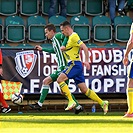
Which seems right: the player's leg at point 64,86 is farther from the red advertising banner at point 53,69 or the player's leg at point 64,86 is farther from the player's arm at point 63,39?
the red advertising banner at point 53,69

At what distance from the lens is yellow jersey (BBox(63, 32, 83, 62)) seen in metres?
13.0

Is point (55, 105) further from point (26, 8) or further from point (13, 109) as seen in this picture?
point (26, 8)

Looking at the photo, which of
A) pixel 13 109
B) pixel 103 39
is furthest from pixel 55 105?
pixel 103 39

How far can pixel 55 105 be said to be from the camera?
1523 centimetres

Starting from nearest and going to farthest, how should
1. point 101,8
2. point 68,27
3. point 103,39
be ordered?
point 68,27 < point 103,39 < point 101,8

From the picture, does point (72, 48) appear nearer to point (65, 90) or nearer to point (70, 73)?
point (70, 73)

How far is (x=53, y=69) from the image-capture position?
14836mm

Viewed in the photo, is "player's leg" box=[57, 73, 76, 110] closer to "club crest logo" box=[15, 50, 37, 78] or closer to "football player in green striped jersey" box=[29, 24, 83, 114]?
"football player in green striped jersey" box=[29, 24, 83, 114]

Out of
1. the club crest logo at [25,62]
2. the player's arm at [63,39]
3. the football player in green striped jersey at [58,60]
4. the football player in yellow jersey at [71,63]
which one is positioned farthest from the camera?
the club crest logo at [25,62]

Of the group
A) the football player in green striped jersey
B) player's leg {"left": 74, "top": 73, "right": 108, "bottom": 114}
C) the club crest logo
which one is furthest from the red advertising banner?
player's leg {"left": 74, "top": 73, "right": 108, "bottom": 114}

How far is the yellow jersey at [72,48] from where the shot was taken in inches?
512

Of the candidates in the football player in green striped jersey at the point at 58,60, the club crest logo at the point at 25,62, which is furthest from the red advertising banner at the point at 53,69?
the football player in green striped jersey at the point at 58,60

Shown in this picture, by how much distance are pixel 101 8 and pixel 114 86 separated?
4687mm

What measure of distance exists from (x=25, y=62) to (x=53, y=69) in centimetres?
65
